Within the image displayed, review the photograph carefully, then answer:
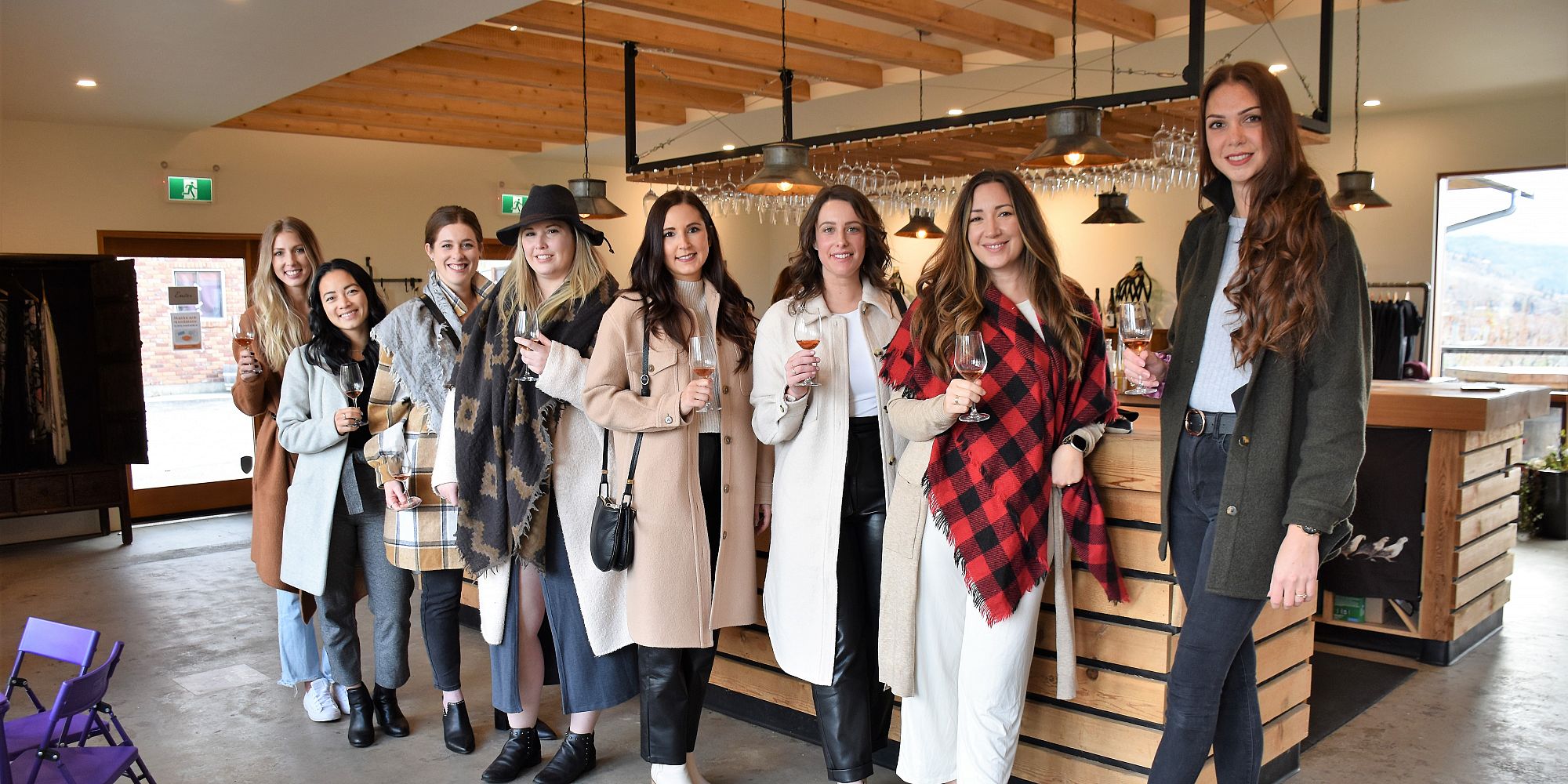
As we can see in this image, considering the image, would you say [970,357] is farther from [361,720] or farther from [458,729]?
[361,720]

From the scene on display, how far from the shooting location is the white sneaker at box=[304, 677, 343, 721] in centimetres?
410

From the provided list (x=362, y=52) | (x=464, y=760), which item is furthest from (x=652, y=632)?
(x=362, y=52)

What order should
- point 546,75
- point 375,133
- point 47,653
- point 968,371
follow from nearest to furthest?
point 968,371
point 47,653
point 546,75
point 375,133

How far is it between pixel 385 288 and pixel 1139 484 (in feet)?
28.0

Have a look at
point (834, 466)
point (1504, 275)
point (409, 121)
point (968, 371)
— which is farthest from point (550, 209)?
point (1504, 275)

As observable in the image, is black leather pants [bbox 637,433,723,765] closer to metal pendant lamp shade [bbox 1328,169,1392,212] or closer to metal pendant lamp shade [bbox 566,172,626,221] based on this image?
metal pendant lamp shade [bbox 566,172,626,221]

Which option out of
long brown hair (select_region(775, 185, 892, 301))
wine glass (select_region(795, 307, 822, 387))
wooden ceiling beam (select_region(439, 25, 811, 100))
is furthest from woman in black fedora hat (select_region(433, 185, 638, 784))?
wooden ceiling beam (select_region(439, 25, 811, 100))

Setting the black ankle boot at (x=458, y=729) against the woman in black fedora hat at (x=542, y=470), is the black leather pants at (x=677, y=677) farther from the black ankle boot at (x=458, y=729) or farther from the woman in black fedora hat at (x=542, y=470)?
the black ankle boot at (x=458, y=729)

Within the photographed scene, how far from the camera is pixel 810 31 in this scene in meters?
6.59

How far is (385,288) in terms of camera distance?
10070mm

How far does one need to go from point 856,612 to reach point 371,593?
1.85 metres

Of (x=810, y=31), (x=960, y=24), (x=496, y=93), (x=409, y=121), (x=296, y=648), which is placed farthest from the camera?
(x=409, y=121)

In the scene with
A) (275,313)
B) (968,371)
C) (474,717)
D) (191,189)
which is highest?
(191,189)

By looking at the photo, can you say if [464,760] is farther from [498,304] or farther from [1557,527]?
[1557,527]
